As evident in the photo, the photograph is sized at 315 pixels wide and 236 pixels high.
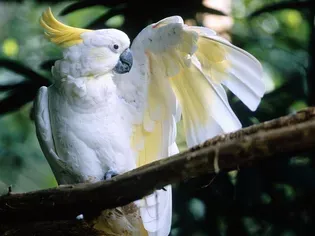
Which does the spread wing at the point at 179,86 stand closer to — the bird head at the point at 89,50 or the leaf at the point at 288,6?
the bird head at the point at 89,50

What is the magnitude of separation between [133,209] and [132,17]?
3.16 feet

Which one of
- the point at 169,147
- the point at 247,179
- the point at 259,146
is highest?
the point at 259,146

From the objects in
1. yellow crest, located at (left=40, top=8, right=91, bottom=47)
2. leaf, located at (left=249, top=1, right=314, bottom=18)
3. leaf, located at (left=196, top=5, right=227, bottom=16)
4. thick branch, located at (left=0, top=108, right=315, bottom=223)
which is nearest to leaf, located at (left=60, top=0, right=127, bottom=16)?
leaf, located at (left=196, top=5, right=227, bottom=16)

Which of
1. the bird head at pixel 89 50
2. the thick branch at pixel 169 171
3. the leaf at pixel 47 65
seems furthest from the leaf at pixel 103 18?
the thick branch at pixel 169 171

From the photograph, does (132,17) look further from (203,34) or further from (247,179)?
(203,34)

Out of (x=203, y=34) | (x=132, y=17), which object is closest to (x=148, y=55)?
(x=203, y=34)

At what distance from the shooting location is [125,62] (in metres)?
1.60

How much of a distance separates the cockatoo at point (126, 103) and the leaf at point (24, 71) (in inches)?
26.1

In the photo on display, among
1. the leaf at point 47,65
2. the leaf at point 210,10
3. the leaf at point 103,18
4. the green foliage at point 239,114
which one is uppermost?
the leaf at point 103,18

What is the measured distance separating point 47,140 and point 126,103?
24 centimetres

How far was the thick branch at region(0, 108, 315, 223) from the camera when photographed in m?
0.99

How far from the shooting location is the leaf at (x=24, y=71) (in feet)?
7.52

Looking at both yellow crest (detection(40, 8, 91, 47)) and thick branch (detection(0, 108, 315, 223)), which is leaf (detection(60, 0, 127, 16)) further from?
thick branch (detection(0, 108, 315, 223))

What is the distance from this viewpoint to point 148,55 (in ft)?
5.19
